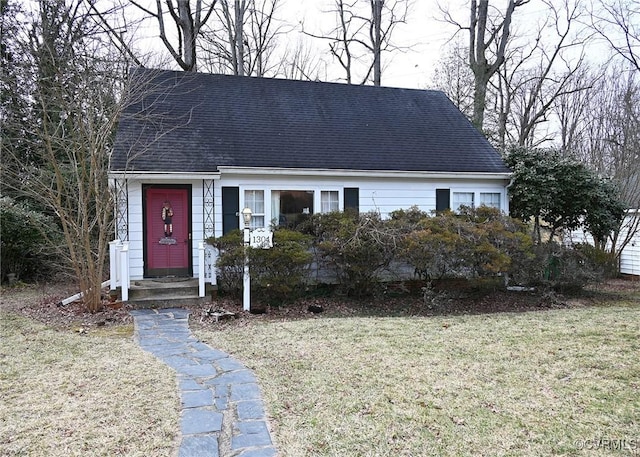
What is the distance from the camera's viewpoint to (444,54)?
22.2m

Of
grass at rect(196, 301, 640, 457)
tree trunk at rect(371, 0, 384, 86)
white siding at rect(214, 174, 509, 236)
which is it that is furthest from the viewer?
tree trunk at rect(371, 0, 384, 86)

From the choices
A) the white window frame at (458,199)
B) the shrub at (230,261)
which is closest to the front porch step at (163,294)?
the shrub at (230,261)

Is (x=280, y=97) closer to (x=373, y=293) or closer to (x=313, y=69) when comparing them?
(x=373, y=293)

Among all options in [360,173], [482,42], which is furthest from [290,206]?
[482,42]

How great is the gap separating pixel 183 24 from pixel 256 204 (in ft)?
37.0

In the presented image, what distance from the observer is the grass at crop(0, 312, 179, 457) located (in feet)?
10.5

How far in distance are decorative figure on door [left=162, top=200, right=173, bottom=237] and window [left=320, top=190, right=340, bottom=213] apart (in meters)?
3.37

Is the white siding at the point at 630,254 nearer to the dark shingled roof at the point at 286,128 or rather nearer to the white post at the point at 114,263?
the dark shingled roof at the point at 286,128

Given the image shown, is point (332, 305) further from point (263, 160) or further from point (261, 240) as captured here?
point (263, 160)

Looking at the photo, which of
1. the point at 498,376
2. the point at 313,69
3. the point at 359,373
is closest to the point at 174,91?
the point at 359,373

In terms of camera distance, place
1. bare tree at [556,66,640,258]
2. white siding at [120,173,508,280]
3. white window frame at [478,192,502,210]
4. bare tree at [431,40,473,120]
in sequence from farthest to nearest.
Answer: bare tree at [431,40,473,120] → bare tree at [556,66,640,258] → white window frame at [478,192,502,210] → white siding at [120,173,508,280]

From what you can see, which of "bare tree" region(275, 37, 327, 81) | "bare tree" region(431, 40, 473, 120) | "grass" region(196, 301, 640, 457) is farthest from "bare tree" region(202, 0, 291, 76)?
"grass" region(196, 301, 640, 457)

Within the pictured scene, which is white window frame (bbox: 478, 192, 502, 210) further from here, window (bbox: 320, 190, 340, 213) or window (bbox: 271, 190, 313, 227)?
window (bbox: 271, 190, 313, 227)

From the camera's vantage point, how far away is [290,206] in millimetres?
10352
